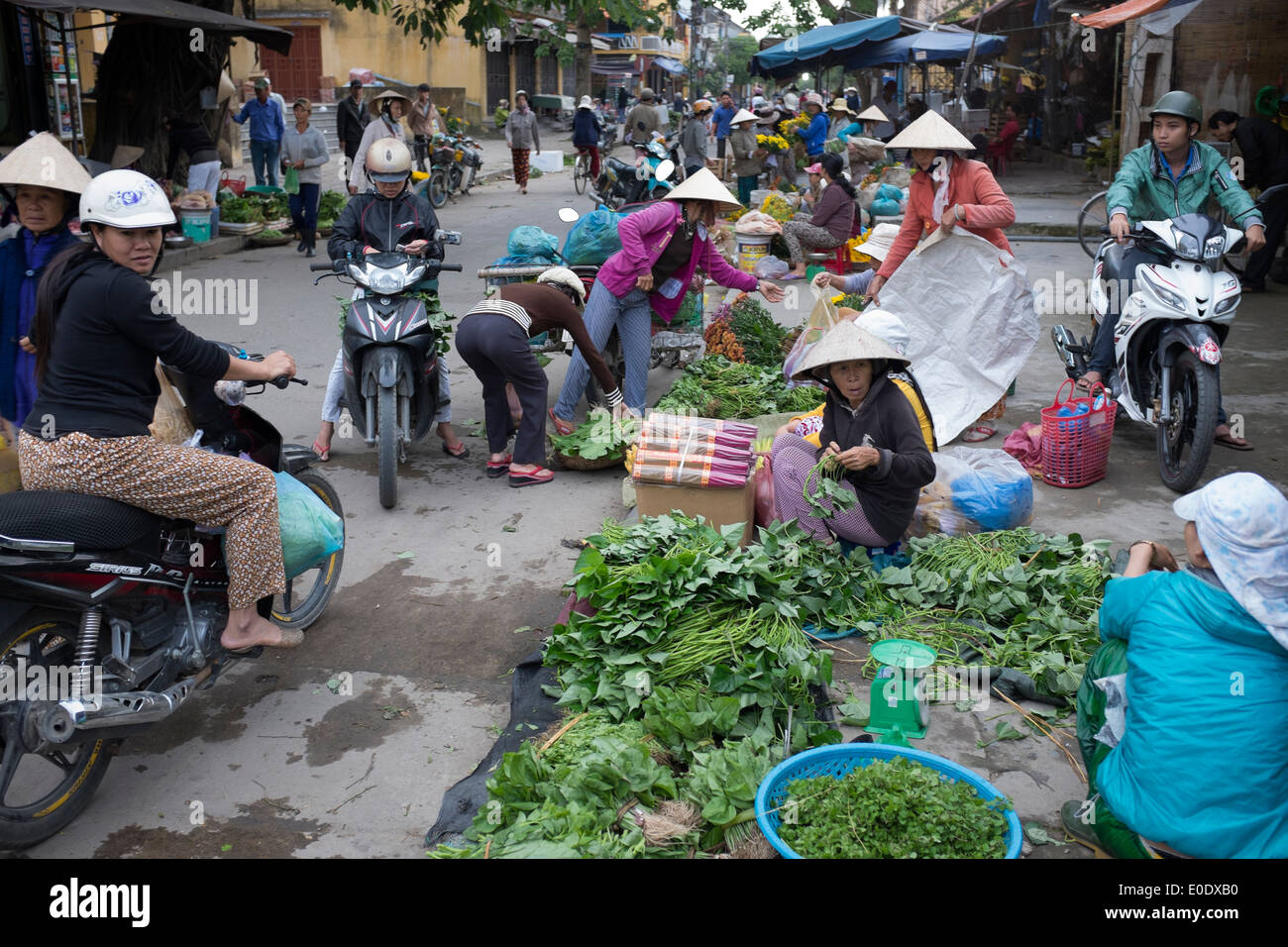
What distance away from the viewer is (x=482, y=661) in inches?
181

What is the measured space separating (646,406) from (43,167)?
14.0 feet

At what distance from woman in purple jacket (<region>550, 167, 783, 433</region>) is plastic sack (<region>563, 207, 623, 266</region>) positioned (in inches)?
31.6

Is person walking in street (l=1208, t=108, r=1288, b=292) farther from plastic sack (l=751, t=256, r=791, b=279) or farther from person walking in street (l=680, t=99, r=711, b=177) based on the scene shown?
person walking in street (l=680, t=99, r=711, b=177)

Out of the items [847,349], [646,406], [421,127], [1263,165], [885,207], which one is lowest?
[646,406]

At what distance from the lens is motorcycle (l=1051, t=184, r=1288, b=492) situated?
6043 millimetres

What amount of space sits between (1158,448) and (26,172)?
19.7ft

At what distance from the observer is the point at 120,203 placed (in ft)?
11.8

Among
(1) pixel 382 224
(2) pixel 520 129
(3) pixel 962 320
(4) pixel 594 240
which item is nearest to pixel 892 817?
(3) pixel 962 320

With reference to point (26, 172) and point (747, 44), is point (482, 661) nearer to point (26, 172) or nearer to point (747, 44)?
point (26, 172)

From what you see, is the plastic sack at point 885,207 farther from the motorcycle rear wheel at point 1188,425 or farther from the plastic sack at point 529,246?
the motorcycle rear wheel at point 1188,425

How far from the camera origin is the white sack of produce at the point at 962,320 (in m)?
7.20

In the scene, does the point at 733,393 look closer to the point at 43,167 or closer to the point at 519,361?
the point at 519,361

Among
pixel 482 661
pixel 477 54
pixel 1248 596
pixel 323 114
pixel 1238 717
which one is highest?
pixel 477 54

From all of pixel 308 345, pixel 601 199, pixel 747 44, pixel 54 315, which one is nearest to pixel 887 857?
pixel 54 315
